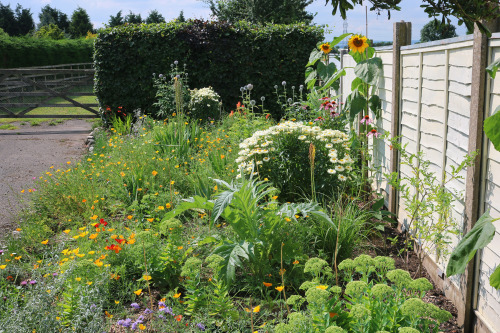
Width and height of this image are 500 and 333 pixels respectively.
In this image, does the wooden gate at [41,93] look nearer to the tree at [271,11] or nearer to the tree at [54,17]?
the tree at [271,11]

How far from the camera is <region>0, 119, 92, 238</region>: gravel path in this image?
16.9 ft

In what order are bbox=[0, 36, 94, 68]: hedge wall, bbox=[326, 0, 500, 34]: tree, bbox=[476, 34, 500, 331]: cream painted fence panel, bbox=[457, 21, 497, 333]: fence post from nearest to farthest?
bbox=[326, 0, 500, 34]: tree → bbox=[476, 34, 500, 331]: cream painted fence panel → bbox=[457, 21, 497, 333]: fence post → bbox=[0, 36, 94, 68]: hedge wall

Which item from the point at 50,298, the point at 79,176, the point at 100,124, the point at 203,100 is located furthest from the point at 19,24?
the point at 50,298

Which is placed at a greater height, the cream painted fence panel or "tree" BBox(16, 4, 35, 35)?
"tree" BBox(16, 4, 35, 35)

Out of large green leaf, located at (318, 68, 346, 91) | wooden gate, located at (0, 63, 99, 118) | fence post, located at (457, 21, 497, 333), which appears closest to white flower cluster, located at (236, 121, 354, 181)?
large green leaf, located at (318, 68, 346, 91)

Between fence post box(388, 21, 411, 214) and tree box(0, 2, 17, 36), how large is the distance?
4293cm

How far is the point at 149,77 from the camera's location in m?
9.91

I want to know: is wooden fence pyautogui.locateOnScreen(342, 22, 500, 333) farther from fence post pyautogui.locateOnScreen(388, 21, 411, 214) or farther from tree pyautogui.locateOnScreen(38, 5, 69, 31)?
tree pyautogui.locateOnScreen(38, 5, 69, 31)

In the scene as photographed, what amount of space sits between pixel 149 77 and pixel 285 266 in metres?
7.75

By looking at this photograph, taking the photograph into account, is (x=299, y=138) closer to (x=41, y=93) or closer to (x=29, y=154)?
(x=29, y=154)

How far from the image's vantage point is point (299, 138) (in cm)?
418

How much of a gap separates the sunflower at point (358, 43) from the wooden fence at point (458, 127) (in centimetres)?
71

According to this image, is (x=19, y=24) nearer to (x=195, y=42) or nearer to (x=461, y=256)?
(x=195, y=42)

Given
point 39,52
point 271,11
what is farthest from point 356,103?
point 39,52
